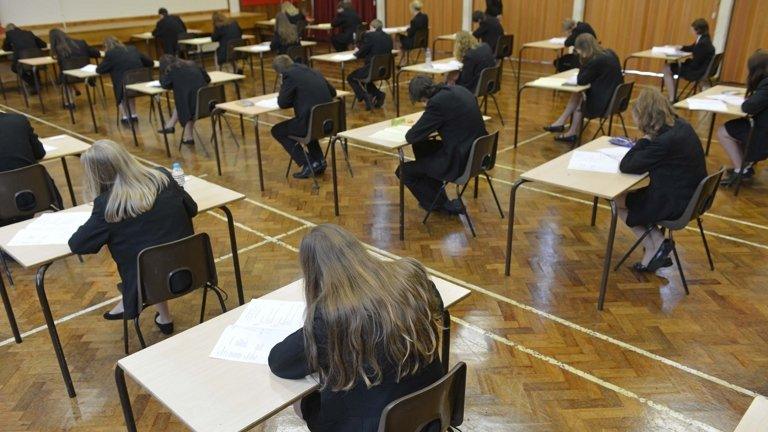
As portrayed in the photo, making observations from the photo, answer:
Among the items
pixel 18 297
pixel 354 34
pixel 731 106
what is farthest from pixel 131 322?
pixel 354 34

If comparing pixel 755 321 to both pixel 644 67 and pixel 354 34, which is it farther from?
pixel 354 34

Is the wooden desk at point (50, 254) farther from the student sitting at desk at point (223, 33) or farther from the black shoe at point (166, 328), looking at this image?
the student sitting at desk at point (223, 33)

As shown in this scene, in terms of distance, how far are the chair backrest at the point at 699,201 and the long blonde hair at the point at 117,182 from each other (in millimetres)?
2967

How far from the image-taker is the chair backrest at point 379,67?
315 inches

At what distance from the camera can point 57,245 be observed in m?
2.91

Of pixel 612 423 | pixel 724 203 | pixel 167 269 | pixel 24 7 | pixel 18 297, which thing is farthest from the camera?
pixel 24 7

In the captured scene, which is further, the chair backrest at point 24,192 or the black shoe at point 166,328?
the chair backrest at point 24,192

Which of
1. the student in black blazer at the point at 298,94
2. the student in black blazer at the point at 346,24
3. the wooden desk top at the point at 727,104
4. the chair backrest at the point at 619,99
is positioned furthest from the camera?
the student in black blazer at the point at 346,24

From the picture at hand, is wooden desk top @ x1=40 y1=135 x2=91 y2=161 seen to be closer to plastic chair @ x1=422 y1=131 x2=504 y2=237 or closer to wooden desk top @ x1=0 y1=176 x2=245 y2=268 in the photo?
wooden desk top @ x1=0 y1=176 x2=245 y2=268

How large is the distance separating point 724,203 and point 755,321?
1.95 m

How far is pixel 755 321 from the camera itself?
3477 mm

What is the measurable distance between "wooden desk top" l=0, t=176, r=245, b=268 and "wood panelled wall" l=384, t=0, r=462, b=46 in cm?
974

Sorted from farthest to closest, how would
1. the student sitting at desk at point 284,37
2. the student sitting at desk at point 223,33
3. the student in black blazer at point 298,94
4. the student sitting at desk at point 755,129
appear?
the student sitting at desk at point 223,33 → the student sitting at desk at point 284,37 → the student in black blazer at point 298,94 → the student sitting at desk at point 755,129

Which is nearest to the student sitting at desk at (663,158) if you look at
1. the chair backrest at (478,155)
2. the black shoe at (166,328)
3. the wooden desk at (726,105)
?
the chair backrest at (478,155)
